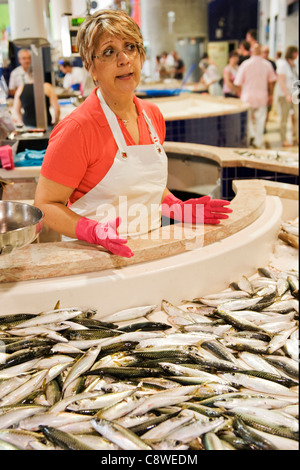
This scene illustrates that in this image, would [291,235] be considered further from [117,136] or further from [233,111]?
[233,111]

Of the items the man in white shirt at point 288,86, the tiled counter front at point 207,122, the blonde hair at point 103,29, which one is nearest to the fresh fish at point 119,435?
the blonde hair at point 103,29

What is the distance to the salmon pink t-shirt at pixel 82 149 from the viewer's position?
261cm

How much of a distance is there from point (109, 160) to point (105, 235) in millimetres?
487

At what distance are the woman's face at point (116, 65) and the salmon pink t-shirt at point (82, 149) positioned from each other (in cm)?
12

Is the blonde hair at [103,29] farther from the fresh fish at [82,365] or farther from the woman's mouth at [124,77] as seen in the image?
the fresh fish at [82,365]

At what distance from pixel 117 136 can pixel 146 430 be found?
1.52 meters

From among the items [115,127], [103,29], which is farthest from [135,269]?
[103,29]

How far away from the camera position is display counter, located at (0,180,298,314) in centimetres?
237

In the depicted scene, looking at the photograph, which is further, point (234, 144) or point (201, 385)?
point (234, 144)

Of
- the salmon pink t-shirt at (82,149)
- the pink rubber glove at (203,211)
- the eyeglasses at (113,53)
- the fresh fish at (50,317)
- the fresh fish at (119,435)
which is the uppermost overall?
the eyeglasses at (113,53)

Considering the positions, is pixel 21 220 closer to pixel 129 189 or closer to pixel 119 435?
pixel 129 189

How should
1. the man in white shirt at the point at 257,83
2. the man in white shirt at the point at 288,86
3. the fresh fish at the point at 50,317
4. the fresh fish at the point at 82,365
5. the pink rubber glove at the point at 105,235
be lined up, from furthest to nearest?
the man in white shirt at the point at 288,86 → the man in white shirt at the point at 257,83 → the pink rubber glove at the point at 105,235 → the fresh fish at the point at 50,317 → the fresh fish at the point at 82,365
